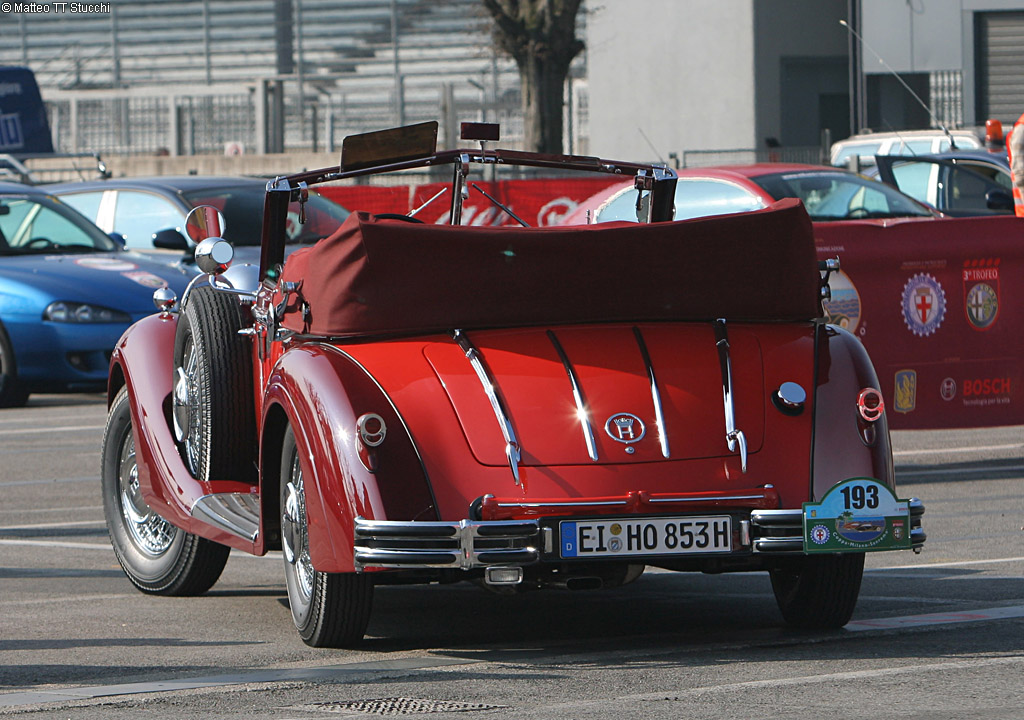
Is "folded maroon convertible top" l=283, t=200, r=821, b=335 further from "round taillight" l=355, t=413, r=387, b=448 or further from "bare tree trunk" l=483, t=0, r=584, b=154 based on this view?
"bare tree trunk" l=483, t=0, r=584, b=154

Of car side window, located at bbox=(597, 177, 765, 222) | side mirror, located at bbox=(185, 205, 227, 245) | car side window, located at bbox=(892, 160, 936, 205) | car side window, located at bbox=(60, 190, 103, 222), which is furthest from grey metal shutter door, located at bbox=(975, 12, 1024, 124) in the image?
side mirror, located at bbox=(185, 205, 227, 245)

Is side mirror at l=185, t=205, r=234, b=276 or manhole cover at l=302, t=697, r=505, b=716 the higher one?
side mirror at l=185, t=205, r=234, b=276

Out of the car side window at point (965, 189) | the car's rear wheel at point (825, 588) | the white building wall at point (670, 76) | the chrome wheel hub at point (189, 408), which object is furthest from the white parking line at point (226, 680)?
the white building wall at point (670, 76)

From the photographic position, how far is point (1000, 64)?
3416cm

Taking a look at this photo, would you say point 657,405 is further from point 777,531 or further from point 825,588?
point 825,588

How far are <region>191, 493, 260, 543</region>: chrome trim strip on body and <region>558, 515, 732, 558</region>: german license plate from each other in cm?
128

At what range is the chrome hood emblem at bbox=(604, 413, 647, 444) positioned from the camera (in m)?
5.35

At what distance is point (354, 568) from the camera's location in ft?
17.1

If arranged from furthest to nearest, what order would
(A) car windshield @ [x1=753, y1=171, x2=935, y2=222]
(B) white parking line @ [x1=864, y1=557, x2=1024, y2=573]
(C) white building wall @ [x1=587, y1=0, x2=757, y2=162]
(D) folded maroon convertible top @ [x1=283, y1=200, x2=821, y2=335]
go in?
(C) white building wall @ [x1=587, y1=0, x2=757, y2=162]
(A) car windshield @ [x1=753, y1=171, x2=935, y2=222]
(B) white parking line @ [x1=864, y1=557, x2=1024, y2=573]
(D) folded maroon convertible top @ [x1=283, y1=200, x2=821, y2=335]

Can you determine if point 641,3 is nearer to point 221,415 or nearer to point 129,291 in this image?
point 129,291

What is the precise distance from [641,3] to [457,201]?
3256 cm

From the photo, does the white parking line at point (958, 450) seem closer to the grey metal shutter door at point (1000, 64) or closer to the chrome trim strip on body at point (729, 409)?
the chrome trim strip on body at point (729, 409)

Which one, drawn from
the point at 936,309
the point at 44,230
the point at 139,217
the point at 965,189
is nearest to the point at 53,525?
the point at 936,309

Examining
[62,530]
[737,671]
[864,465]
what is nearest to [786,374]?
[864,465]
